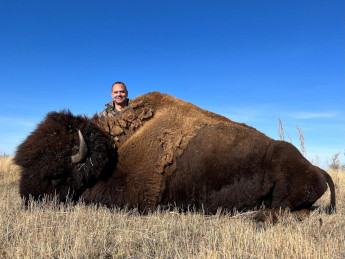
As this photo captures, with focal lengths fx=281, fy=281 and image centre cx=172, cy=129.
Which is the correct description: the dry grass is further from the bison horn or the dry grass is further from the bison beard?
the bison horn

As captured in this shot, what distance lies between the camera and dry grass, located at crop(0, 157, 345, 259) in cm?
264

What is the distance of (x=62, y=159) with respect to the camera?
4.23 m

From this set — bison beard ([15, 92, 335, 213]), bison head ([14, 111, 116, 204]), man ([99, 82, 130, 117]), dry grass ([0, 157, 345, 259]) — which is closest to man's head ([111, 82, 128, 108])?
man ([99, 82, 130, 117])

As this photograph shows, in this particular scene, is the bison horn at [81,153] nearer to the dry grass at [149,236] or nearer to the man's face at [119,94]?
the dry grass at [149,236]

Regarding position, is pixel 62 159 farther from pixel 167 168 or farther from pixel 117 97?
pixel 117 97

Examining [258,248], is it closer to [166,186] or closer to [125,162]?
[166,186]

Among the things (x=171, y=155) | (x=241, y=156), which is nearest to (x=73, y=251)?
(x=171, y=155)

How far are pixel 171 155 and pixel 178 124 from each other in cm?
59

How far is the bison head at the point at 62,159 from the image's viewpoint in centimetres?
418

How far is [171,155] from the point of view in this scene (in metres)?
4.43

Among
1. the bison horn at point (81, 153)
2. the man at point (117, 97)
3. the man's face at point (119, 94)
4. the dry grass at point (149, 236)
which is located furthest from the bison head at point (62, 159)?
the man's face at point (119, 94)

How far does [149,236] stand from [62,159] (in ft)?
6.18

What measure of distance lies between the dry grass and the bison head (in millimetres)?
274

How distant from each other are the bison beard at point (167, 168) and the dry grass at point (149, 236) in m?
0.27
